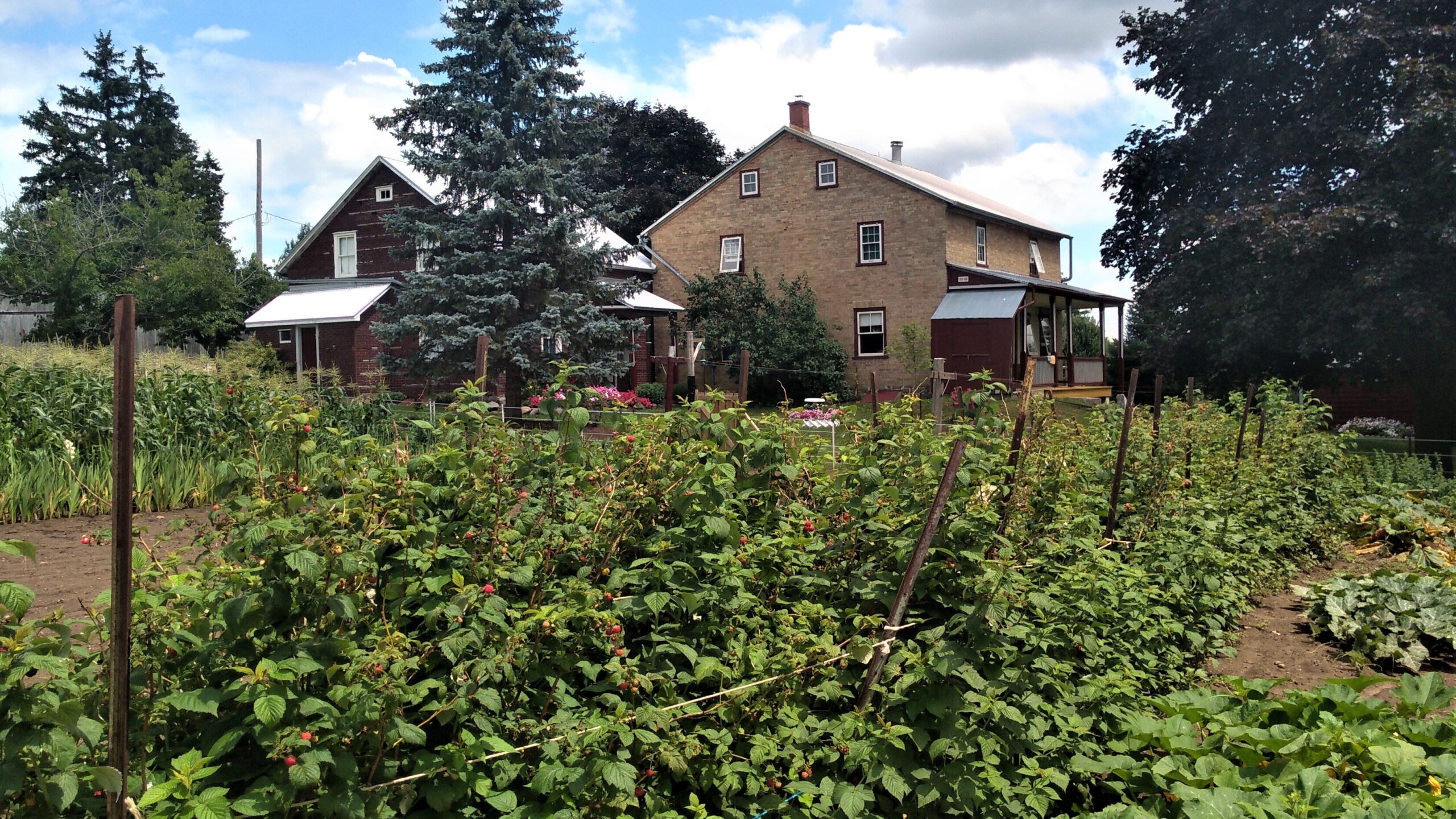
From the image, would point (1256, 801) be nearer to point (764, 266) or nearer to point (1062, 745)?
point (1062, 745)

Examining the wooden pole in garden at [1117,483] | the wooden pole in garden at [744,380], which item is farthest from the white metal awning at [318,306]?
the wooden pole in garden at [1117,483]

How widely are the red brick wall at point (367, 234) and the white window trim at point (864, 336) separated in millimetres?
13374

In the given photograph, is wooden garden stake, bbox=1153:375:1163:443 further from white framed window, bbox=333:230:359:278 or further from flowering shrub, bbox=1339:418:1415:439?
white framed window, bbox=333:230:359:278

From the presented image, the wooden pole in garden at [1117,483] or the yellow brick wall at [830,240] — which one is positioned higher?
the yellow brick wall at [830,240]

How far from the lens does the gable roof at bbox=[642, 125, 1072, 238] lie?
29.8m

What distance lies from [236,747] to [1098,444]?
567 cm

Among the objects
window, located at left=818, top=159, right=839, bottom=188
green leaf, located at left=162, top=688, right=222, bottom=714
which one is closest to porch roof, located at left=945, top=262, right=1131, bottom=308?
window, located at left=818, top=159, right=839, bottom=188

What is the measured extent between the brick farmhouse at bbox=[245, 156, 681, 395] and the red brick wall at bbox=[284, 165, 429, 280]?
2 centimetres

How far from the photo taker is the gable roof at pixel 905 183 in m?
29.8

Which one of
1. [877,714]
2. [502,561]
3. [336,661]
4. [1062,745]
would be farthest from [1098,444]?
[336,661]

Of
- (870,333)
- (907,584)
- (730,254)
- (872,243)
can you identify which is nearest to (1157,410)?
(907,584)

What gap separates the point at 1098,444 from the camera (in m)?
6.80

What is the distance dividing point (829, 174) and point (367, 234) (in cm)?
1409

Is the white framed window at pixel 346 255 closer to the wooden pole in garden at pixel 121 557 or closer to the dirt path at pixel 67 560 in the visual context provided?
the dirt path at pixel 67 560
